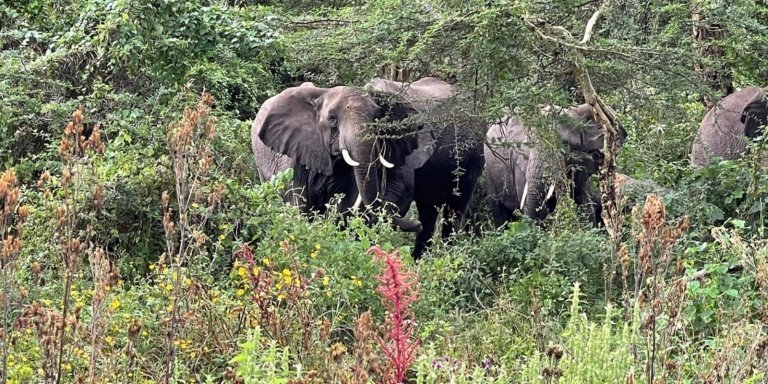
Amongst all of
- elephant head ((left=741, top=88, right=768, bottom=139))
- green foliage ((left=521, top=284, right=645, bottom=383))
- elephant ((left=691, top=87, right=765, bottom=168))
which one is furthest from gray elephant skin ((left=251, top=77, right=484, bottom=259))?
green foliage ((left=521, top=284, right=645, bottom=383))

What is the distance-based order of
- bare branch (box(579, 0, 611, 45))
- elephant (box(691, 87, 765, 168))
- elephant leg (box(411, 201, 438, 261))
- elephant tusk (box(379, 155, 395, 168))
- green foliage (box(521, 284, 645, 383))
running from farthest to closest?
elephant leg (box(411, 201, 438, 261))
elephant (box(691, 87, 765, 168))
elephant tusk (box(379, 155, 395, 168))
bare branch (box(579, 0, 611, 45))
green foliage (box(521, 284, 645, 383))

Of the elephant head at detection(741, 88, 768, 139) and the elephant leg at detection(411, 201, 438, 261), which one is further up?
the elephant head at detection(741, 88, 768, 139)

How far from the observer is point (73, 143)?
310cm

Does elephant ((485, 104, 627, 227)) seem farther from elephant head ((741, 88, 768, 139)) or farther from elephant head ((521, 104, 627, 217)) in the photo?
elephant head ((741, 88, 768, 139))

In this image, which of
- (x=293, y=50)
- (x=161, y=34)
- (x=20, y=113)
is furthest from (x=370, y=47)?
(x=20, y=113)

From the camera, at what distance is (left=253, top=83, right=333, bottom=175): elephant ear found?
1039 centimetres

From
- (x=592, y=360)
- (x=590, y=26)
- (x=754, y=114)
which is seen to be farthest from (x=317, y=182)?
(x=592, y=360)

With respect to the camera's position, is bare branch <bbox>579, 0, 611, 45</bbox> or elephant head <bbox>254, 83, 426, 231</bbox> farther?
elephant head <bbox>254, 83, 426, 231</bbox>

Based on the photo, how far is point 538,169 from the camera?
431 inches

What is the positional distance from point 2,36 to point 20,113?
1286mm

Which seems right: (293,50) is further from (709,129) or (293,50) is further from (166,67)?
(709,129)

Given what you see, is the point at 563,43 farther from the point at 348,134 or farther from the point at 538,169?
the point at 538,169

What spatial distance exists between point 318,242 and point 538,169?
Answer: 4.73m

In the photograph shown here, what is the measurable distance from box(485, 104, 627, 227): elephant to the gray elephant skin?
524 millimetres
